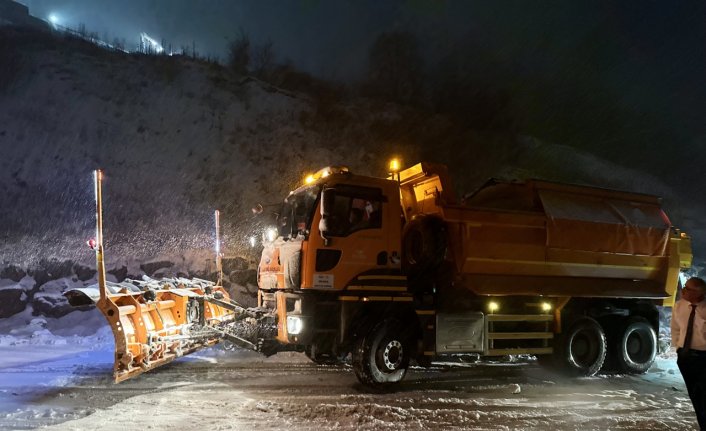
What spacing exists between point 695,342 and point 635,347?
5410mm

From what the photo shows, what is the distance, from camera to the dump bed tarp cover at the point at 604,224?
8.77m

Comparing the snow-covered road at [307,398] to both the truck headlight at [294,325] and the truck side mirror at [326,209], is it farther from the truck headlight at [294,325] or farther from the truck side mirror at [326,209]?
the truck side mirror at [326,209]

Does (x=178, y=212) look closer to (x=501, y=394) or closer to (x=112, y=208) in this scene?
(x=112, y=208)

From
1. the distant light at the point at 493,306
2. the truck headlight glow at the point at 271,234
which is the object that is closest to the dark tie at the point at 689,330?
the distant light at the point at 493,306

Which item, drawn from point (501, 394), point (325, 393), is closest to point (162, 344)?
point (325, 393)

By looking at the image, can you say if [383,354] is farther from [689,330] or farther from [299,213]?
[689,330]

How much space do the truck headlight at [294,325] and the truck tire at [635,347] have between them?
6403mm

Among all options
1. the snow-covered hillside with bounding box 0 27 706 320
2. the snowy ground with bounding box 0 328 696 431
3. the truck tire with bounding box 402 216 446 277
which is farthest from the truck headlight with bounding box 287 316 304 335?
the snow-covered hillside with bounding box 0 27 706 320

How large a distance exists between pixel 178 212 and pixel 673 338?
56.9 ft

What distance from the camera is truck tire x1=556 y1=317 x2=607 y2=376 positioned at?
892 centimetres

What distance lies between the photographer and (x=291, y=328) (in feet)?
23.8

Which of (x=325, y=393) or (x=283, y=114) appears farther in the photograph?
(x=283, y=114)

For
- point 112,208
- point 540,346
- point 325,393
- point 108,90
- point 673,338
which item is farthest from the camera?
point 108,90

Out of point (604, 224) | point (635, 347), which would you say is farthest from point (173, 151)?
point (635, 347)
